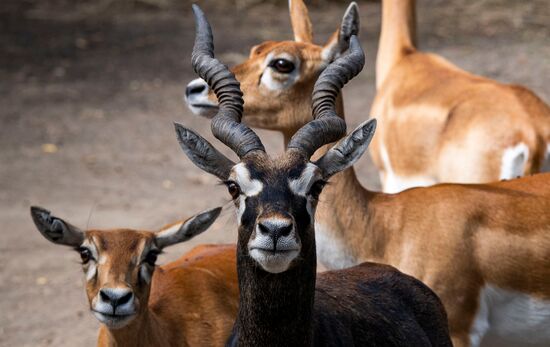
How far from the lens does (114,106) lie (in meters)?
11.8

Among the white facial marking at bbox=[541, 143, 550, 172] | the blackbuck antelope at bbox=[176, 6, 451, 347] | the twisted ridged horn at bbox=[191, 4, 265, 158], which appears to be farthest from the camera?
the white facial marking at bbox=[541, 143, 550, 172]

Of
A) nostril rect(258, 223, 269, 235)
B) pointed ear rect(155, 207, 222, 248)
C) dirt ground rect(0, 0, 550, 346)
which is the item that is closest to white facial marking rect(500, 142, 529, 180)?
dirt ground rect(0, 0, 550, 346)

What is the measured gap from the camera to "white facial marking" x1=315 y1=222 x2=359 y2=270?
19.4 feet

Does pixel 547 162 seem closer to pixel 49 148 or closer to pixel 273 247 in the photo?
pixel 273 247

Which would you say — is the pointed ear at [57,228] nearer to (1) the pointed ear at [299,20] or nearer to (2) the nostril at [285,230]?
(2) the nostril at [285,230]

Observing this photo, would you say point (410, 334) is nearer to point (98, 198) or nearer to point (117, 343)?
point (117, 343)

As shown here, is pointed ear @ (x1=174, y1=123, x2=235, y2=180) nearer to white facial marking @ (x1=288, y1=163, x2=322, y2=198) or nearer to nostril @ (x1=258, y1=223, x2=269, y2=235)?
white facial marking @ (x1=288, y1=163, x2=322, y2=198)

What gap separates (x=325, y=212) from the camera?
19.5 feet

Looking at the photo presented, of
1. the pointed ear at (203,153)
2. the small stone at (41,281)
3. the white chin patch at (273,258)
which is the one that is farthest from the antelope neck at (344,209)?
the small stone at (41,281)

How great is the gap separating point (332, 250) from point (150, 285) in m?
1.23

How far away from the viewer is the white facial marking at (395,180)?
25.9ft

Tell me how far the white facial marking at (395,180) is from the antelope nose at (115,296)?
365cm

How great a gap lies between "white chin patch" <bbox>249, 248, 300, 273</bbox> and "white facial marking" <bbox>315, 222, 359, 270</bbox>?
2.17 m

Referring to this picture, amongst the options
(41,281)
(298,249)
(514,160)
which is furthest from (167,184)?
(298,249)
